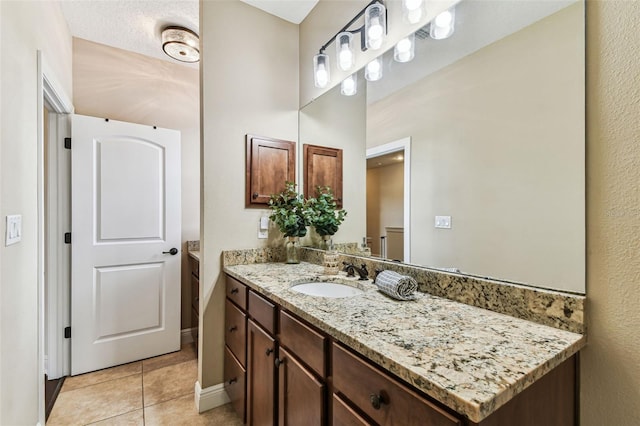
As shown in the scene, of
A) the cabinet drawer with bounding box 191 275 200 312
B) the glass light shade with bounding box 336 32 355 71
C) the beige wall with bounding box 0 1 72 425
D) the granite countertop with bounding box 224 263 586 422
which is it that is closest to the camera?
the granite countertop with bounding box 224 263 586 422

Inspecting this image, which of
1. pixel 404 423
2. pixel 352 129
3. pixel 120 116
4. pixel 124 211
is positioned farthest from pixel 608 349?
pixel 120 116

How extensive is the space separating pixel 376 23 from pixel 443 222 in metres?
1.05

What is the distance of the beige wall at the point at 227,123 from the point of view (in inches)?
70.8

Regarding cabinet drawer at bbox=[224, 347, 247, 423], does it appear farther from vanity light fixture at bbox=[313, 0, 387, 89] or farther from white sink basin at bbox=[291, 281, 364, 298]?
vanity light fixture at bbox=[313, 0, 387, 89]

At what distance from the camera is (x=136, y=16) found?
213cm

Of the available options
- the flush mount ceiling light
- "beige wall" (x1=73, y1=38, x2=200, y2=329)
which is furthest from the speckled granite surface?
the flush mount ceiling light

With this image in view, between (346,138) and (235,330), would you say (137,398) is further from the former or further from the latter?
(346,138)

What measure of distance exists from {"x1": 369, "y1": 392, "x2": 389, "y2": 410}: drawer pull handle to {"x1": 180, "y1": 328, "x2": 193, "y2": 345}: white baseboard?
8.37 feet

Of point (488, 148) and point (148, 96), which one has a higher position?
point (148, 96)

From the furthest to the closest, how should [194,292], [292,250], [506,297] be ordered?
[194,292] < [292,250] < [506,297]

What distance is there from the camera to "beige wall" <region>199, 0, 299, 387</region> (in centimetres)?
180

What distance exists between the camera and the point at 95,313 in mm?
2242

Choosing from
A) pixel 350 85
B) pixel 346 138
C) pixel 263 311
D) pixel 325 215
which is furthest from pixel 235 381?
pixel 350 85

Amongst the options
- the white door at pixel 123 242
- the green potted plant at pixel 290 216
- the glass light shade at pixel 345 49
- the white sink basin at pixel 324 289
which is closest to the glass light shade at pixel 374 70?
the glass light shade at pixel 345 49
